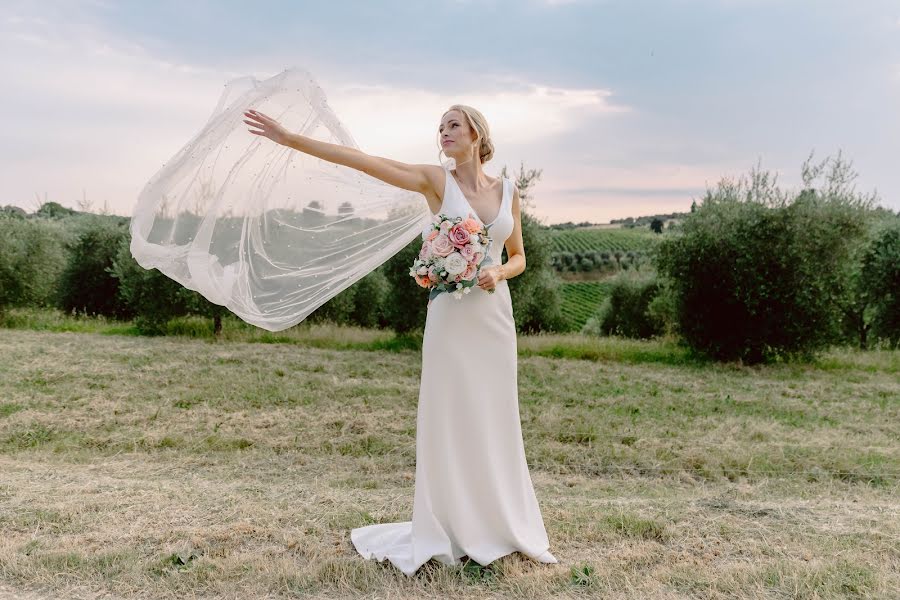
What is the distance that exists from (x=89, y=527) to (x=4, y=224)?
19800 millimetres

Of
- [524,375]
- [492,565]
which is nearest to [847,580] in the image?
[492,565]

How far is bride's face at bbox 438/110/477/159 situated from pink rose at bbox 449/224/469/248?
633mm

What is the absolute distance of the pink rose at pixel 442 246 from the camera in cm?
434

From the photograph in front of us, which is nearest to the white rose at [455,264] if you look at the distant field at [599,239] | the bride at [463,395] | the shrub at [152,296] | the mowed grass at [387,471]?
the bride at [463,395]

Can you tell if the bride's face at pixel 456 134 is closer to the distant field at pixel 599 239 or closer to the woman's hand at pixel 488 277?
the woman's hand at pixel 488 277

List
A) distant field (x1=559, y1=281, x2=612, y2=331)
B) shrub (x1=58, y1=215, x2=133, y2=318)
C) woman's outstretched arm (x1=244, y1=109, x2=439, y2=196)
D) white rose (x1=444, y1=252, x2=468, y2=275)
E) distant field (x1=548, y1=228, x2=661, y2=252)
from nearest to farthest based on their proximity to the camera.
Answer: white rose (x1=444, y1=252, x2=468, y2=275)
woman's outstretched arm (x1=244, y1=109, x2=439, y2=196)
shrub (x1=58, y1=215, x2=133, y2=318)
distant field (x1=559, y1=281, x2=612, y2=331)
distant field (x1=548, y1=228, x2=661, y2=252)

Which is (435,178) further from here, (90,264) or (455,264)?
(90,264)

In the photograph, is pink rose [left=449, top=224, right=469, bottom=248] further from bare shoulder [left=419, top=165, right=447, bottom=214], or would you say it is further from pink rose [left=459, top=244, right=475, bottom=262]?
bare shoulder [left=419, top=165, right=447, bottom=214]

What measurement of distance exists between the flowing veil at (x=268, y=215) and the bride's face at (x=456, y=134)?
90cm

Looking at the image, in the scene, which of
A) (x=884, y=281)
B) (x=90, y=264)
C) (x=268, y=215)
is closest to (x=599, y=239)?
(x=884, y=281)

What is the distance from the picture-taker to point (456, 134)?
4.67 m

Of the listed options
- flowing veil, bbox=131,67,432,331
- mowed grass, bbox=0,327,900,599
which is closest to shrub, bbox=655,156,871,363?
mowed grass, bbox=0,327,900,599

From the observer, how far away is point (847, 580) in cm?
469

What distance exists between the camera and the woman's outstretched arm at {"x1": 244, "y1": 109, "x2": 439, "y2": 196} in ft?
14.9
